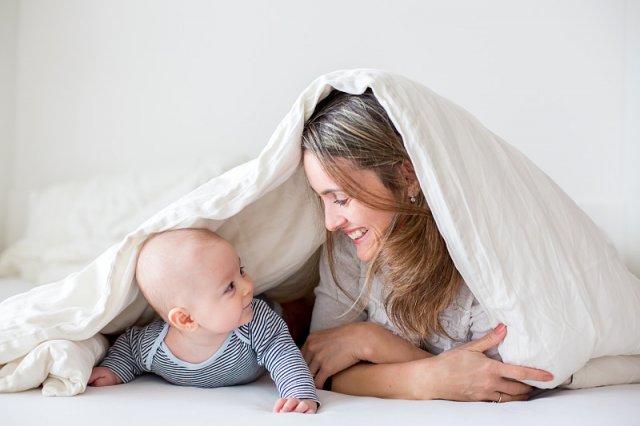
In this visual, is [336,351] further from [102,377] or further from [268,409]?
[102,377]

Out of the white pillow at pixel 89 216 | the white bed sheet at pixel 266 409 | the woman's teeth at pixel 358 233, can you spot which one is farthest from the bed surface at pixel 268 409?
the white pillow at pixel 89 216

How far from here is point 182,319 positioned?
4.43 ft

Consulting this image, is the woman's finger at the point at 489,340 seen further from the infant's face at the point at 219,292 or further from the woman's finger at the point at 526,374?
the infant's face at the point at 219,292

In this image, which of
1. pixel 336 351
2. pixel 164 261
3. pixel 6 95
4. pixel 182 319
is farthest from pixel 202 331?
pixel 6 95

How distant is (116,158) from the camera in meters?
2.64

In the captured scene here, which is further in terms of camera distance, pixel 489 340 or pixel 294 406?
pixel 489 340

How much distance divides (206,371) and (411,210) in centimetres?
49

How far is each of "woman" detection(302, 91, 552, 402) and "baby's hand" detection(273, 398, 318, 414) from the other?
204 millimetres

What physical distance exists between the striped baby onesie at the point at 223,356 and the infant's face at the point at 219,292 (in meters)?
0.06

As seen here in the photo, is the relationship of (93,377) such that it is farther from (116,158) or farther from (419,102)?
(116,158)

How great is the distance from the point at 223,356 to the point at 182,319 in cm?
11

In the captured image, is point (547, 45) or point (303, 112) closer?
point (303, 112)

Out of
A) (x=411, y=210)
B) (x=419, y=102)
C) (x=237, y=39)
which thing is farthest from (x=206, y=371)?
(x=237, y=39)

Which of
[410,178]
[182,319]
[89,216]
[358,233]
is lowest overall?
[89,216]
